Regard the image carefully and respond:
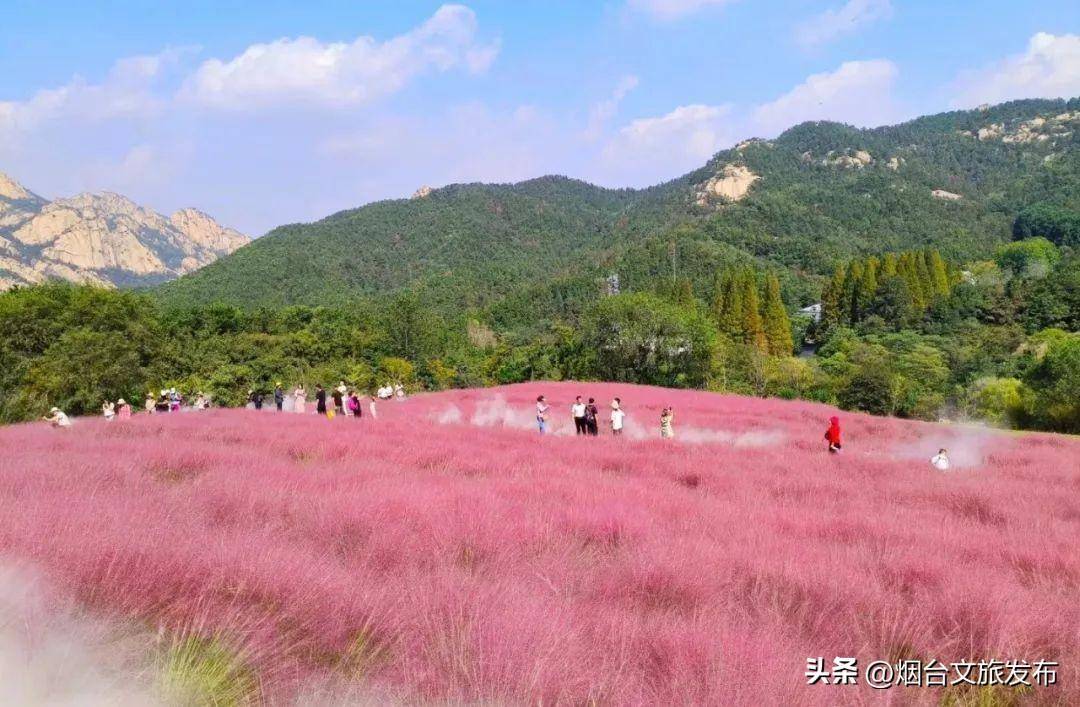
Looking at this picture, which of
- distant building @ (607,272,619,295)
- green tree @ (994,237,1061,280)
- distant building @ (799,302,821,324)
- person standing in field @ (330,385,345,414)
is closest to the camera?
person standing in field @ (330,385,345,414)

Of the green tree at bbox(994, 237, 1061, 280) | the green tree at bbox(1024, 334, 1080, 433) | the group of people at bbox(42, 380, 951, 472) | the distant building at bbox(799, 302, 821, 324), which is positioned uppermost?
the green tree at bbox(994, 237, 1061, 280)

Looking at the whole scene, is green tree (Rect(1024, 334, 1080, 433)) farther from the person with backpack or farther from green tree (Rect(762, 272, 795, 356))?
green tree (Rect(762, 272, 795, 356))

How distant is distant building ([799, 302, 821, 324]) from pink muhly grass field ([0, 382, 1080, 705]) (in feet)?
423

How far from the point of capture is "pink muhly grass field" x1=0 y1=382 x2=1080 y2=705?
2922 mm

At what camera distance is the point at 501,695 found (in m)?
2.58

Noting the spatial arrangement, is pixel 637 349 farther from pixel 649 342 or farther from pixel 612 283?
pixel 612 283

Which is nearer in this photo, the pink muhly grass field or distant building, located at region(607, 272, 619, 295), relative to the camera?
the pink muhly grass field

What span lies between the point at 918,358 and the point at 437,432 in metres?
75.1

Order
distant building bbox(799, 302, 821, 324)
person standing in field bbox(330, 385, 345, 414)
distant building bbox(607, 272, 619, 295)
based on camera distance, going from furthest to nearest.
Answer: distant building bbox(607, 272, 619, 295) → distant building bbox(799, 302, 821, 324) → person standing in field bbox(330, 385, 345, 414)

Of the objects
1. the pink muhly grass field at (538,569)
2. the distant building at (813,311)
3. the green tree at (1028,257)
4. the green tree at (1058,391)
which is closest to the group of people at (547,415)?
the pink muhly grass field at (538,569)

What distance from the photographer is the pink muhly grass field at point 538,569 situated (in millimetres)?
2922

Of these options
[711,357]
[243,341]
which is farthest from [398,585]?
[243,341]

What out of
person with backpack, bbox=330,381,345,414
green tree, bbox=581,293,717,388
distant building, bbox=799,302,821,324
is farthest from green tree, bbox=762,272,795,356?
person with backpack, bbox=330,381,345,414

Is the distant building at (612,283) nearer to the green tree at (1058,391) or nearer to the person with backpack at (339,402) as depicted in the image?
the green tree at (1058,391)
